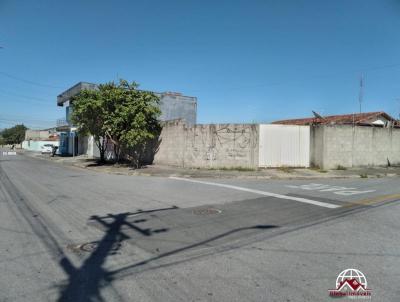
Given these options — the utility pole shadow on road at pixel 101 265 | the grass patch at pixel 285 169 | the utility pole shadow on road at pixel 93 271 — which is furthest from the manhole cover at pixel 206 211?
the grass patch at pixel 285 169

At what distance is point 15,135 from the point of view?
413 ft

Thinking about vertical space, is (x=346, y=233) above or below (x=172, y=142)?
below

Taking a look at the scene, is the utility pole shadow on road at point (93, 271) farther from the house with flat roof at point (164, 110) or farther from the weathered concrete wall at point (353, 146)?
the house with flat roof at point (164, 110)

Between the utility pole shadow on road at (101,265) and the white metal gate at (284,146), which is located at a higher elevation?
the white metal gate at (284,146)

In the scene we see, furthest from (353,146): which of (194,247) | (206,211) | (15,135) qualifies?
(15,135)

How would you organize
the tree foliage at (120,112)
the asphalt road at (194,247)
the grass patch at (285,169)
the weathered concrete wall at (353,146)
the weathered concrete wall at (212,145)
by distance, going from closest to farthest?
the asphalt road at (194,247) < the grass patch at (285,169) < the weathered concrete wall at (212,145) < the weathered concrete wall at (353,146) < the tree foliage at (120,112)

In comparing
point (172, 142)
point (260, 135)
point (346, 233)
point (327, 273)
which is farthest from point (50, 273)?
point (172, 142)

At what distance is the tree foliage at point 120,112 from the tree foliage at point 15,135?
112 metres

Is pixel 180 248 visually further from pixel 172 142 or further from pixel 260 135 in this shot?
pixel 172 142

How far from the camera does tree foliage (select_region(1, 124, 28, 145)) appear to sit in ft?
408

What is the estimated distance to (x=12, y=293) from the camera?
13.7ft

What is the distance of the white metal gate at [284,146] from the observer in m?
20.7

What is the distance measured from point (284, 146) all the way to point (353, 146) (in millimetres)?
4754

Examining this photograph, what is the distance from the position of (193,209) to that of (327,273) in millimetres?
4795
